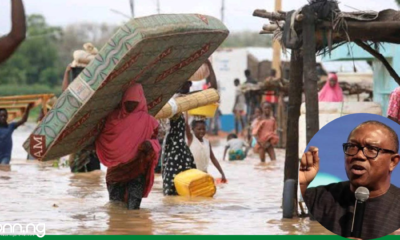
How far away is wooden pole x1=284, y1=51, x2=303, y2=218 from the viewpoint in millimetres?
11008

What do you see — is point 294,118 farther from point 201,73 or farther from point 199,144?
point 201,73

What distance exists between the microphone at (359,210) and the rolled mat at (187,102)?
6020 mm

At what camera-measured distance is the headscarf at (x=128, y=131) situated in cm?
1165

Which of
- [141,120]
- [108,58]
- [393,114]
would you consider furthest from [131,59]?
[393,114]

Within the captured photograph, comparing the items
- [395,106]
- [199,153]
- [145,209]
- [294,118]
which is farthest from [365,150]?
[199,153]

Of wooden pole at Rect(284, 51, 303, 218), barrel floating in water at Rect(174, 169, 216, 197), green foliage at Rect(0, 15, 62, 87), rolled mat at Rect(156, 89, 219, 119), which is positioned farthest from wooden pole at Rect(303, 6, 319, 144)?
green foliage at Rect(0, 15, 62, 87)

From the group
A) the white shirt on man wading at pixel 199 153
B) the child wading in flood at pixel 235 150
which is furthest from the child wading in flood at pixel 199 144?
the child wading in flood at pixel 235 150

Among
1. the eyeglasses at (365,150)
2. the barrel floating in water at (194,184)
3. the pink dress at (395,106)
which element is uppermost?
the eyeglasses at (365,150)

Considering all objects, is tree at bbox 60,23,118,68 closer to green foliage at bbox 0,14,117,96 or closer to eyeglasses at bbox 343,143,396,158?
green foliage at bbox 0,14,117,96

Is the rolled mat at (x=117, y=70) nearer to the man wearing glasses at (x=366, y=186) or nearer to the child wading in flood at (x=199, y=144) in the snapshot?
the child wading in flood at (x=199, y=144)

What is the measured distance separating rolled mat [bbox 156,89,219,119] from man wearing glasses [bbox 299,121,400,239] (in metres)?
5.76

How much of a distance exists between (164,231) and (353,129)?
3.33 m

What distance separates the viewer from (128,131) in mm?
11672

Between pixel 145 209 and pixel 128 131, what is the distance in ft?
3.10
